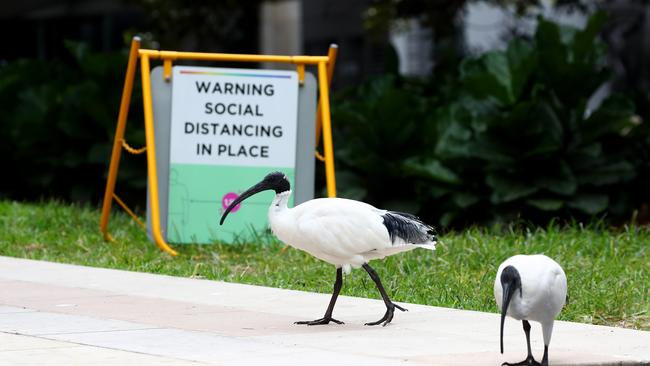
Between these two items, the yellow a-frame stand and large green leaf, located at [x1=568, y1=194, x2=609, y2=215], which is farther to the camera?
large green leaf, located at [x1=568, y1=194, x2=609, y2=215]

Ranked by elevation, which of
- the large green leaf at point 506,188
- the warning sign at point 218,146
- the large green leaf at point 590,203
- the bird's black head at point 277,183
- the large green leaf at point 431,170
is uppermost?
the bird's black head at point 277,183

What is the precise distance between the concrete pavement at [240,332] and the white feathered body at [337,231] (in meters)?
0.43

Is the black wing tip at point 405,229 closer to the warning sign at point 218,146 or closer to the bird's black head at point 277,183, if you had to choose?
the bird's black head at point 277,183

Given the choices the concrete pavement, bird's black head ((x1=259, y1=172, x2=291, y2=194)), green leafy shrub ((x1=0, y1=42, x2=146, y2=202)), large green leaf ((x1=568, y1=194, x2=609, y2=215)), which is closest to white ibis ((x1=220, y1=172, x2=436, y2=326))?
bird's black head ((x1=259, y1=172, x2=291, y2=194))

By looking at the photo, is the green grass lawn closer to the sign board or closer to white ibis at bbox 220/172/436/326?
the sign board

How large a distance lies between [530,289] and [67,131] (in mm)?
9733

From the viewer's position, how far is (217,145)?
1107 cm

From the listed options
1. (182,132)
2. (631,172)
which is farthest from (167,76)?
(631,172)

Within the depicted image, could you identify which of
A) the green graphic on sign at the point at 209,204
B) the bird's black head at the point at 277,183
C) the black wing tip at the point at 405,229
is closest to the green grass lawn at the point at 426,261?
the green graphic on sign at the point at 209,204

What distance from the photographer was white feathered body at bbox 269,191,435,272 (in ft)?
23.0

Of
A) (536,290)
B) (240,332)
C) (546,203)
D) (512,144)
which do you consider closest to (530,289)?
(536,290)

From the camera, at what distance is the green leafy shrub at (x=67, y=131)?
1455cm

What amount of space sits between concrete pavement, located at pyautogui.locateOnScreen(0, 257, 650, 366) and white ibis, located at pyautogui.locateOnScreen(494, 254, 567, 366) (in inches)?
12.6

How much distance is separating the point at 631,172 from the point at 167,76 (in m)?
5.04
